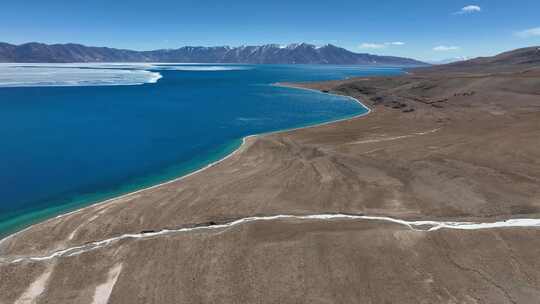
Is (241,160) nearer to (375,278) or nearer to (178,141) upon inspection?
(178,141)

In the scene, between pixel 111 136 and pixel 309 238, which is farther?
pixel 111 136

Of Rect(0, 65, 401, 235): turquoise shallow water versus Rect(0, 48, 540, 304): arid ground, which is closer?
Rect(0, 48, 540, 304): arid ground

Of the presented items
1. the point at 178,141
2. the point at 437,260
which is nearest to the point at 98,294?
the point at 437,260

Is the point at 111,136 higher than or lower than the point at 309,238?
lower

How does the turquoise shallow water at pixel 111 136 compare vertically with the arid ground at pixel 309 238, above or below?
below

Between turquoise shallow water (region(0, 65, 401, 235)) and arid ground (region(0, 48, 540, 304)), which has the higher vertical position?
arid ground (region(0, 48, 540, 304))
